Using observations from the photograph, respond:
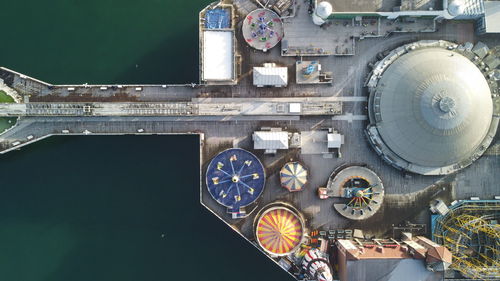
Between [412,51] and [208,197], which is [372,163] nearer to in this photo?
[412,51]

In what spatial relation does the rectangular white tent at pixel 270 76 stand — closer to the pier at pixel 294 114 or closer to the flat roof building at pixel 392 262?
the pier at pixel 294 114

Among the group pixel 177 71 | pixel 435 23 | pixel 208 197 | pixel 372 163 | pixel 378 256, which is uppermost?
pixel 435 23

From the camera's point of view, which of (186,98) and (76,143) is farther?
(76,143)

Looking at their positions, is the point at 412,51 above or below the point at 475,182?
above

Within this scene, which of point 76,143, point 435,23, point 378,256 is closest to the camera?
point 378,256

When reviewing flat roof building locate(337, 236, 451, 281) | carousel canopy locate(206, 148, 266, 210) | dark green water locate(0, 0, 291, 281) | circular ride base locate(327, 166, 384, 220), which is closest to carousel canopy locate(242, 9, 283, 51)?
dark green water locate(0, 0, 291, 281)

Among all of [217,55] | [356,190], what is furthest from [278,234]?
[217,55]

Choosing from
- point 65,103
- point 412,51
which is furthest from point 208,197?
point 412,51
